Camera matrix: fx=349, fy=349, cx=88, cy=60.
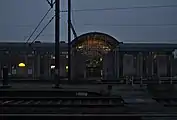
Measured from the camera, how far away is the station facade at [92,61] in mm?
40156

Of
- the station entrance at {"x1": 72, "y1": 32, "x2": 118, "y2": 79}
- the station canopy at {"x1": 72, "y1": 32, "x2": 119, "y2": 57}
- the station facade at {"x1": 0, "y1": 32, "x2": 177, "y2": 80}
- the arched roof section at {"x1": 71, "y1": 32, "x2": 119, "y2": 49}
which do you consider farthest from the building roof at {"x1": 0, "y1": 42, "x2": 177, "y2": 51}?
the arched roof section at {"x1": 71, "y1": 32, "x2": 119, "y2": 49}

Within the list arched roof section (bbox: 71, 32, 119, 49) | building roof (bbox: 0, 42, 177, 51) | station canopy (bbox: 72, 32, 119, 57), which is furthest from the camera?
building roof (bbox: 0, 42, 177, 51)

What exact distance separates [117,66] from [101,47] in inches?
112

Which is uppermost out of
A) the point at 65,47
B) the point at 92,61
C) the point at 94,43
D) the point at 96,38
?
the point at 96,38

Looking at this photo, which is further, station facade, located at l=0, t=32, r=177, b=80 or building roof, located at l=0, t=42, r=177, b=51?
building roof, located at l=0, t=42, r=177, b=51

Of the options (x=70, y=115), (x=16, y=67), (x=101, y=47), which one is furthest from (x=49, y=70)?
(x=70, y=115)

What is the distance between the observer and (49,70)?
147 ft

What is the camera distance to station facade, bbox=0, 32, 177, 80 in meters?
40.2

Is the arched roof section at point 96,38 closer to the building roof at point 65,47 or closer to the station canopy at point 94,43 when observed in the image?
the station canopy at point 94,43

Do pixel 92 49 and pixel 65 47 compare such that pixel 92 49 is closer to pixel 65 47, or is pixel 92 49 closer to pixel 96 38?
pixel 96 38

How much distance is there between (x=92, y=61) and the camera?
43.8 meters

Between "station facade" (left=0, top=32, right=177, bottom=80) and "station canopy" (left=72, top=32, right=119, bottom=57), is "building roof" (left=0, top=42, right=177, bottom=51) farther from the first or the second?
"station canopy" (left=72, top=32, right=119, bottom=57)

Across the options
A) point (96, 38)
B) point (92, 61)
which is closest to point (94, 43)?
point (96, 38)
